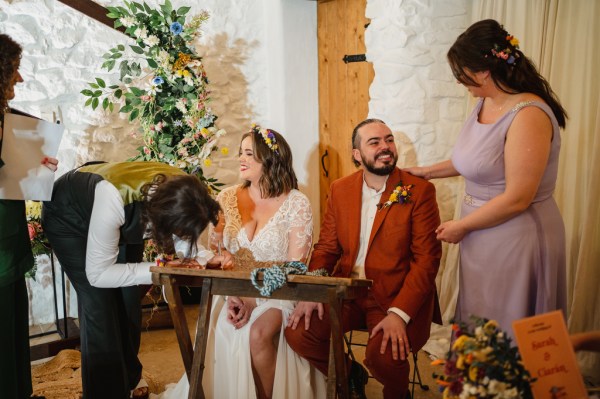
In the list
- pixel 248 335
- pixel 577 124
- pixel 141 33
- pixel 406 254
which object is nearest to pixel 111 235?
pixel 248 335

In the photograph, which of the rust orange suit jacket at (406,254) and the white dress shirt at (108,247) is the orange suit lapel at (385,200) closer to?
the rust orange suit jacket at (406,254)

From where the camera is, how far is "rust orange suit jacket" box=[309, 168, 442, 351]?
94.8 inches

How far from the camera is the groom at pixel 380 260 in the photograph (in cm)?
233

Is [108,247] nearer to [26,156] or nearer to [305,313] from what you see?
[26,156]

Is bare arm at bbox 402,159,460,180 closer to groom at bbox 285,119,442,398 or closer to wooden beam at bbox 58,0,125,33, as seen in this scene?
groom at bbox 285,119,442,398

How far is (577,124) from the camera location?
298 centimetres

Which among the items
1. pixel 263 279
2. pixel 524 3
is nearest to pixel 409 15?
pixel 524 3

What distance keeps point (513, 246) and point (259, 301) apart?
3.91ft

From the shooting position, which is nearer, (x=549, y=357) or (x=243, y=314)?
(x=549, y=357)

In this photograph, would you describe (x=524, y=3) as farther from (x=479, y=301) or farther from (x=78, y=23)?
(x=78, y=23)

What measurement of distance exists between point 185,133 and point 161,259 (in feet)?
5.73

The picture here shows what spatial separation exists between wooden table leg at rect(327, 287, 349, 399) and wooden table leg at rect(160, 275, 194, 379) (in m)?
0.59

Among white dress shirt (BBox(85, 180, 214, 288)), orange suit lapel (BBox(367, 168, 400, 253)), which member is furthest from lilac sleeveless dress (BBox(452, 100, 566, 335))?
white dress shirt (BBox(85, 180, 214, 288))

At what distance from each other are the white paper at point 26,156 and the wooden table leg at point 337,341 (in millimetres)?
1338
